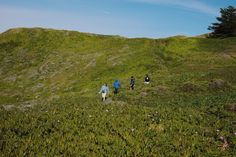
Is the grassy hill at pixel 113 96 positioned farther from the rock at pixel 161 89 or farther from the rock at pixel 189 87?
the rock at pixel 161 89

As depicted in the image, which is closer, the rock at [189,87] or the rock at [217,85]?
the rock at [189,87]

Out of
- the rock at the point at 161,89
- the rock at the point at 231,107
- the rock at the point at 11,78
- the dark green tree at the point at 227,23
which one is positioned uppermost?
the dark green tree at the point at 227,23

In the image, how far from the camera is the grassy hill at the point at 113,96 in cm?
1500

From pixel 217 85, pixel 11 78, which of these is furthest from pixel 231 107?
pixel 11 78

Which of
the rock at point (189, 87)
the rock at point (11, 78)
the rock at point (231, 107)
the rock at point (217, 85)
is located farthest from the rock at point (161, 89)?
the rock at point (11, 78)

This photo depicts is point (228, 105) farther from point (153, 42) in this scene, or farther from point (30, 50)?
point (30, 50)

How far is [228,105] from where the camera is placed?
28.1 metres

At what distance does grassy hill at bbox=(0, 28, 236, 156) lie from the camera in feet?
49.2

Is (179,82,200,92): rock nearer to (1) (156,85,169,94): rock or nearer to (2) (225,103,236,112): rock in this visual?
(1) (156,85,169,94): rock

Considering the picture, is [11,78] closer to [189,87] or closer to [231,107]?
[189,87]

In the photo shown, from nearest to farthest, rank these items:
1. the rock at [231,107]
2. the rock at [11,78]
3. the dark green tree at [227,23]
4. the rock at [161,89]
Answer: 1. the rock at [231,107]
2. the rock at [161,89]
3. the rock at [11,78]
4. the dark green tree at [227,23]

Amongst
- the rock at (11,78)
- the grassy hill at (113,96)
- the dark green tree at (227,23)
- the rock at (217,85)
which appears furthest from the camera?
the dark green tree at (227,23)

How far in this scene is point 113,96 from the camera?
1617 inches

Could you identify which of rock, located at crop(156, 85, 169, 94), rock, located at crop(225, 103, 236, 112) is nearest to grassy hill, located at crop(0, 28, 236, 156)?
rock, located at crop(225, 103, 236, 112)
